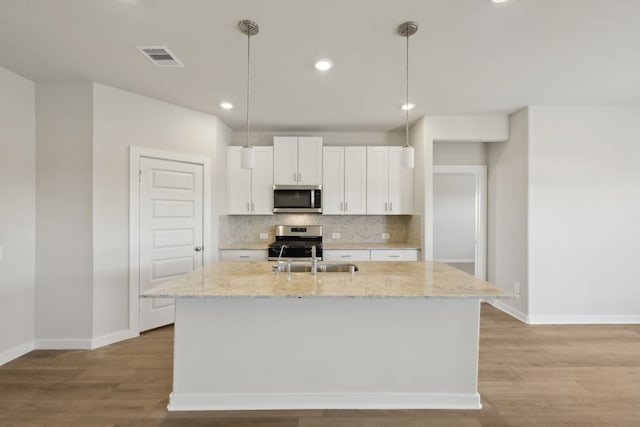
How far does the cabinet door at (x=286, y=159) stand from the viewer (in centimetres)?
444

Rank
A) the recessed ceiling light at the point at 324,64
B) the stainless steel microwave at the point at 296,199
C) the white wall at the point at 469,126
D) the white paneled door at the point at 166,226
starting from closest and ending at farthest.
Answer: the recessed ceiling light at the point at 324,64
the white paneled door at the point at 166,226
the white wall at the point at 469,126
the stainless steel microwave at the point at 296,199

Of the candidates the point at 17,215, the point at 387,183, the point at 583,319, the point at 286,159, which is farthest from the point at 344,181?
the point at 17,215

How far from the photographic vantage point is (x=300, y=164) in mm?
4441

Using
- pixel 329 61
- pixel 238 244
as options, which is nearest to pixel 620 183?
pixel 329 61

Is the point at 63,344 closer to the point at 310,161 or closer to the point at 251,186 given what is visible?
the point at 251,186

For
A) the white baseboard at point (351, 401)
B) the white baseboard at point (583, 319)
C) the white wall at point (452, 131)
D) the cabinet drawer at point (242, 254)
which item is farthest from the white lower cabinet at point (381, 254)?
the white baseboard at point (351, 401)

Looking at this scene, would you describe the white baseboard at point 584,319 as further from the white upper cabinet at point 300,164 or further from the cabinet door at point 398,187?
the white upper cabinet at point 300,164

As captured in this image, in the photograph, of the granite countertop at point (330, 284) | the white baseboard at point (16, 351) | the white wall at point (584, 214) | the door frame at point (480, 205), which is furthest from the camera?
the door frame at point (480, 205)

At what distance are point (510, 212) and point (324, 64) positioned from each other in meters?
3.08

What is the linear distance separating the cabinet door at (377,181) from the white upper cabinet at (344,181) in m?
0.07

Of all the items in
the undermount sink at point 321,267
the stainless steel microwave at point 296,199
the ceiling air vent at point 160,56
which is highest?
the ceiling air vent at point 160,56

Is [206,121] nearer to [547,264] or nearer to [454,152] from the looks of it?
[454,152]

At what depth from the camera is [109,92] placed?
3.11m

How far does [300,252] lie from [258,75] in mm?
2262
